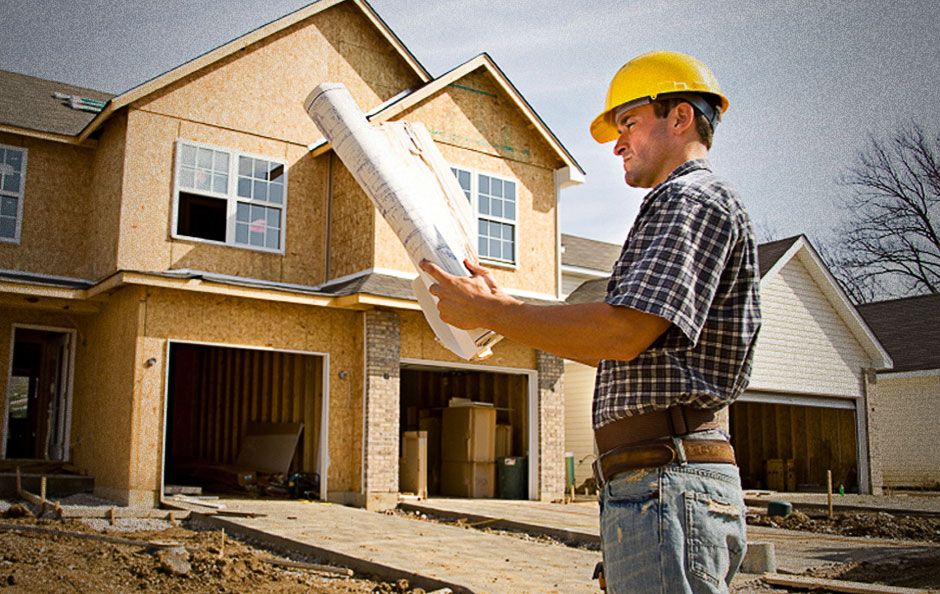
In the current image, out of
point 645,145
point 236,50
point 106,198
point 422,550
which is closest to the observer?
point 645,145

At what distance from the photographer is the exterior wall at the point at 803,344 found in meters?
20.8

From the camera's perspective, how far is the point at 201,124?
15648mm

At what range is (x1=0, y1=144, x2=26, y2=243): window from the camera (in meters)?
15.7

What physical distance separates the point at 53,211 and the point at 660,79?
16.1m

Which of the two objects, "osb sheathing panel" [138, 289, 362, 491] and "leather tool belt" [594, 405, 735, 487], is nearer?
"leather tool belt" [594, 405, 735, 487]

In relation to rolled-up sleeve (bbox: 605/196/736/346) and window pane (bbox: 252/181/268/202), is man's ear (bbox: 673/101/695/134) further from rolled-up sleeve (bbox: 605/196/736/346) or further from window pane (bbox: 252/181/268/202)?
window pane (bbox: 252/181/268/202)

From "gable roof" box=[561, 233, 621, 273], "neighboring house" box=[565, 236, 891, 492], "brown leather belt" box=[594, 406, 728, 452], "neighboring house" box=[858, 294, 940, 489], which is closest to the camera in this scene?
"brown leather belt" box=[594, 406, 728, 452]

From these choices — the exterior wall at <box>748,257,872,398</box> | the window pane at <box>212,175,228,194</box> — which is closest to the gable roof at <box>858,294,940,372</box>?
the exterior wall at <box>748,257,872,398</box>

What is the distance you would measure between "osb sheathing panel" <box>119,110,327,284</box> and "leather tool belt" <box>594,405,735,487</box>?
1372 cm

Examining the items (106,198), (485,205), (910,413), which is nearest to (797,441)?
(910,413)

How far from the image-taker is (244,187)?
15844 millimetres

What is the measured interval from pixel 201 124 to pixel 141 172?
4.52 ft

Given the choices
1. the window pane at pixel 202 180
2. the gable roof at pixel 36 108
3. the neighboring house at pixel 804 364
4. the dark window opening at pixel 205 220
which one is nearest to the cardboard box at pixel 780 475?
the neighboring house at pixel 804 364

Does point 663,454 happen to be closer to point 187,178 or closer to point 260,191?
point 187,178
